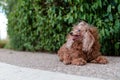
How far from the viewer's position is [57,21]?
6.57 m

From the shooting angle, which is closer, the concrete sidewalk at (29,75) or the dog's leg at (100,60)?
the concrete sidewalk at (29,75)

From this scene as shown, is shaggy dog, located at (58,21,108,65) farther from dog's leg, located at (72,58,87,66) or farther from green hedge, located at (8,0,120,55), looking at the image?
green hedge, located at (8,0,120,55)

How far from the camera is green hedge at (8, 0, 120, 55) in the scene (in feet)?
19.5

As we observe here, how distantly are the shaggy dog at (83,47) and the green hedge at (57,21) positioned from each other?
2.80 feet

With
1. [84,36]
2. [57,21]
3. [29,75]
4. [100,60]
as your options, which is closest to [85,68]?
[100,60]

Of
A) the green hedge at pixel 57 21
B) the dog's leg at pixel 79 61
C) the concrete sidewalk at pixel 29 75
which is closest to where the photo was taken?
the concrete sidewalk at pixel 29 75

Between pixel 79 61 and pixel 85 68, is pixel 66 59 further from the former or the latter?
pixel 85 68

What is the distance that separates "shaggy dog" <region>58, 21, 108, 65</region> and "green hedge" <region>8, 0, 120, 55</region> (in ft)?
2.80

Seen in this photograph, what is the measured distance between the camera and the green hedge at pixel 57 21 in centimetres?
593

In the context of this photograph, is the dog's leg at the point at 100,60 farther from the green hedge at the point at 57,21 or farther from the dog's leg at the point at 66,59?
the green hedge at the point at 57,21

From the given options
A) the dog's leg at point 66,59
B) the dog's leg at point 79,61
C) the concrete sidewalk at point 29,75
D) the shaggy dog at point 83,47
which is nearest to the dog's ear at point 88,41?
the shaggy dog at point 83,47

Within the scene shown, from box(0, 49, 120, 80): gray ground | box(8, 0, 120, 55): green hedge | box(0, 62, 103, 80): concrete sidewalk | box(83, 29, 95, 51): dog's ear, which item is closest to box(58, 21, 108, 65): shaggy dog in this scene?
box(83, 29, 95, 51): dog's ear

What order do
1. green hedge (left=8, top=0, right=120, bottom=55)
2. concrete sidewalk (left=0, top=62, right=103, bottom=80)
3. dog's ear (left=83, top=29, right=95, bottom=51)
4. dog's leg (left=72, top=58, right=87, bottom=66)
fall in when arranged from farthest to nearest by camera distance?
green hedge (left=8, top=0, right=120, bottom=55), dog's ear (left=83, top=29, right=95, bottom=51), dog's leg (left=72, top=58, right=87, bottom=66), concrete sidewalk (left=0, top=62, right=103, bottom=80)

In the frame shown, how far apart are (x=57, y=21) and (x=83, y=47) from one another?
1.70 meters
